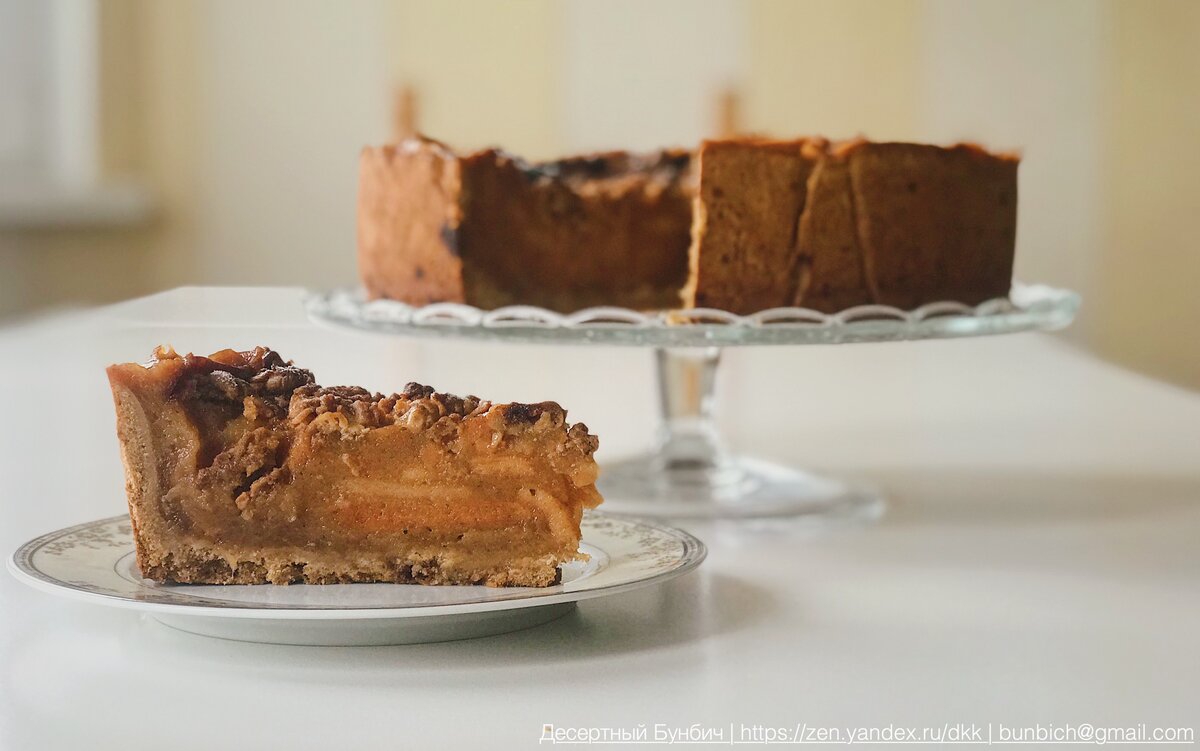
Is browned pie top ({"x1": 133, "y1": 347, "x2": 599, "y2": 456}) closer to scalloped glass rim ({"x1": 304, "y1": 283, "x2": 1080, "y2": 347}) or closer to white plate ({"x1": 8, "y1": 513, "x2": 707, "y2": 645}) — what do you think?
white plate ({"x1": 8, "y1": 513, "x2": 707, "y2": 645})

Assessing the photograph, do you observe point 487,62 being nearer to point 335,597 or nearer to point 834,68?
point 834,68

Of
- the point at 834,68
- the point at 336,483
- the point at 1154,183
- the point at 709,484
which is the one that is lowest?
the point at 709,484

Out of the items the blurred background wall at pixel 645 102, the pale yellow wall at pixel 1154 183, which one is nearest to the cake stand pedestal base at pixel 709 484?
the blurred background wall at pixel 645 102

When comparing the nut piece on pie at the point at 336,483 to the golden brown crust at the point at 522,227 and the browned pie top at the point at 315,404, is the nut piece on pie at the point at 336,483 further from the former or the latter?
the golden brown crust at the point at 522,227

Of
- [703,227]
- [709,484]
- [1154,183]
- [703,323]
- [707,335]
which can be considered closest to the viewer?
[707,335]

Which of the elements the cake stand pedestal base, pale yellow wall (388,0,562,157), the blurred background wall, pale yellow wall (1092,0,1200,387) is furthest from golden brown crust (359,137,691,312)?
pale yellow wall (1092,0,1200,387)

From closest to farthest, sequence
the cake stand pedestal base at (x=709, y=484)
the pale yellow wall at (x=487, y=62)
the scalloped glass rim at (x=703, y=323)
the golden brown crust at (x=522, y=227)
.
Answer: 1. the scalloped glass rim at (x=703, y=323)
2. the cake stand pedestal base at (x=709, y=484)
3. the golden brown crust at (x=522, y=227)
4. the pale yellow wall at (x=487, y=62)

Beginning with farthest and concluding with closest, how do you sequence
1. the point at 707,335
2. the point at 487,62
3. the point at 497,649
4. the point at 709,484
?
the point at 487,62, the point at 709,484, the point at 707,335, the point at 497,649

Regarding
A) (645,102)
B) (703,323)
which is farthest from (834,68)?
A: (703,323)
